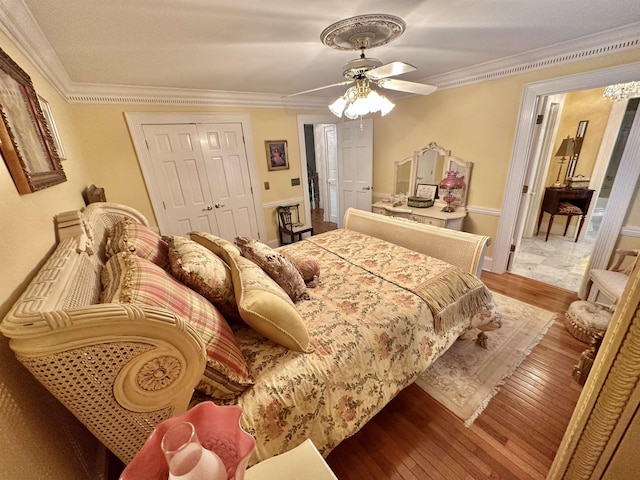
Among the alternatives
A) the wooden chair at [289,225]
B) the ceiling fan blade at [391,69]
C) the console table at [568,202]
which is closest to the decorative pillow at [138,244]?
the ceiling fan blade at [391,69]

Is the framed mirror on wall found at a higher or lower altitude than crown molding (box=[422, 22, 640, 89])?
lower

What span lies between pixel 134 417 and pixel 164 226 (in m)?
3.07

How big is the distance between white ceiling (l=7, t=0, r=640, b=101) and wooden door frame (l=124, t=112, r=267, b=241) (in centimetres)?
38

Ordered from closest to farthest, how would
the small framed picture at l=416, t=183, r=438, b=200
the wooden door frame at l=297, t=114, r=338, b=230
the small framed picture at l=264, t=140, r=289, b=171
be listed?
the small framed picture at l=416, t=183, r=438, b=200, the small framed picture at l=264, t=140, r=289, b=171, the wooden door frame at l=297, t=114, r=338, b=230

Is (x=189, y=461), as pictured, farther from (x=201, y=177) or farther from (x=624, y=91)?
(x=624, y=91)

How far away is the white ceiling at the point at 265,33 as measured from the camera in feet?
4.63

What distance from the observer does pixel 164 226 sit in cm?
331

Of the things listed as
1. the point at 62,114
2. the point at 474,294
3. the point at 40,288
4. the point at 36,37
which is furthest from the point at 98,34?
the point at 474,294

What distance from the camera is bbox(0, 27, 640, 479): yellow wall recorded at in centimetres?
68

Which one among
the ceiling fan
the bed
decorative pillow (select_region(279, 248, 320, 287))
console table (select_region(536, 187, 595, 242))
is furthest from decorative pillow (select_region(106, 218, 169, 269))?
console table (select_region(536, 187, 595, 242))

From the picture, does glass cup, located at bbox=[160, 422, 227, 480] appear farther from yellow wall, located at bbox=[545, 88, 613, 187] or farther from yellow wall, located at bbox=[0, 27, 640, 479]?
yellow wall, located at bbox=[545, 88, 613, 187]

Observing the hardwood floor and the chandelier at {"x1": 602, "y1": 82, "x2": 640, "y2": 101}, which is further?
the chandelier at {"x1": 602, "y1": 82, "x2": 640, "y2": 101}

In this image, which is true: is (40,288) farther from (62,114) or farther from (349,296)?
(62,114)

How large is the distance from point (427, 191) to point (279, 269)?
9.44 feet
